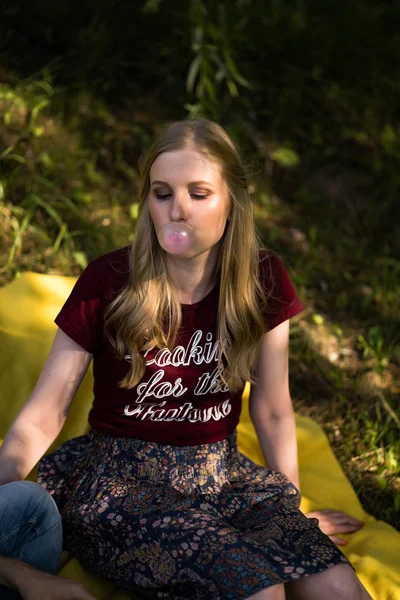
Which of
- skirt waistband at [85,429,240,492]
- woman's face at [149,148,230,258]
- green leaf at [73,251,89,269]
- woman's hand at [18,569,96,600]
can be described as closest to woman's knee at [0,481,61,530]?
woman's hand at [18,569,96,600]

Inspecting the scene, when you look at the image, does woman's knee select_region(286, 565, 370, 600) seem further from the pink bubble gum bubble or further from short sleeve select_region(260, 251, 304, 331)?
the pink bubble gum bubble

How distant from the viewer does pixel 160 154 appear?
1856 mm

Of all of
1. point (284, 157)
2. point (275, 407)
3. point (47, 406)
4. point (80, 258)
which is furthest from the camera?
point (284, 157)

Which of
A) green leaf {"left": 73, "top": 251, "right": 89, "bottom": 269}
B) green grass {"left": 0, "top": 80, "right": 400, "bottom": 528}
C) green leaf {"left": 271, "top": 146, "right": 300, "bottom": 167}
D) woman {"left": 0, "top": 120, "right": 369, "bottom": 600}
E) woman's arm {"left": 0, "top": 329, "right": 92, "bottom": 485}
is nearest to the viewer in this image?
woman {"left": 0, "top": 120, "right": 369, "bottom": 600}

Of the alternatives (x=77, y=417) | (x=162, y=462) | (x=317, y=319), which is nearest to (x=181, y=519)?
(x=162, y=462)

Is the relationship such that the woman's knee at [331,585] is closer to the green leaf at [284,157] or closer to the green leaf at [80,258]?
the green leaf at [80,258]

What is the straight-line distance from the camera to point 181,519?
1.75 meters

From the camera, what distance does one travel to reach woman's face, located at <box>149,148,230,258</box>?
1.82 metres

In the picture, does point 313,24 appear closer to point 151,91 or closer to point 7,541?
point 151,91

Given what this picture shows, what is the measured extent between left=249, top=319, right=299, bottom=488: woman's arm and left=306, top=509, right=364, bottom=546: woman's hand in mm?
158

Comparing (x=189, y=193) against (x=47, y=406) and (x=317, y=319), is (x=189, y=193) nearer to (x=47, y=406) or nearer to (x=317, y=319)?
(x=47, y=406)

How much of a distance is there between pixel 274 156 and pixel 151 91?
2.57 feet

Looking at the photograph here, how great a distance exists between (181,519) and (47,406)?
16.8 inches

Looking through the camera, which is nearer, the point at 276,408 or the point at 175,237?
the point at 175,237
